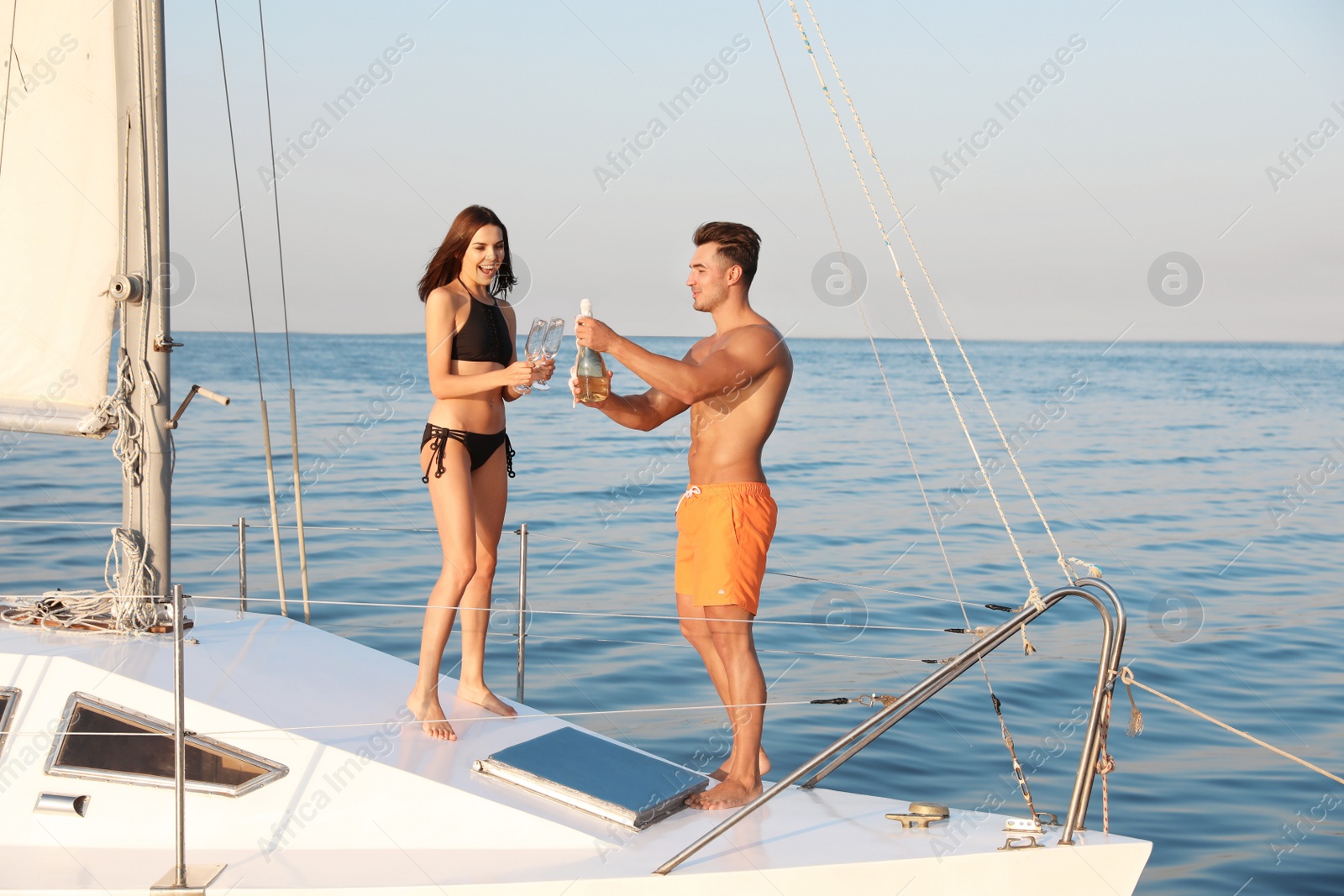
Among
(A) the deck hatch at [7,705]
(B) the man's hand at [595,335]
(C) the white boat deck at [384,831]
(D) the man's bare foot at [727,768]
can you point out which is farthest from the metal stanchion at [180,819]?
(D) the man's bare foot at [727,768]

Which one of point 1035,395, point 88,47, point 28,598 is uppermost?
point 1035,395

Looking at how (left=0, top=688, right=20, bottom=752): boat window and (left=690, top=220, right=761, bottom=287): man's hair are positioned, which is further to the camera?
(left=690, top=220, right=761, bottom=287): man's hair

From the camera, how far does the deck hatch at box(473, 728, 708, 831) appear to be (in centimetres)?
347

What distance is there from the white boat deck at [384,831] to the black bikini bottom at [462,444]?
2.85 ft

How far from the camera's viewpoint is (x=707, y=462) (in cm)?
399

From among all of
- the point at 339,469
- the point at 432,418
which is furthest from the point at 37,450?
the point at 432,418

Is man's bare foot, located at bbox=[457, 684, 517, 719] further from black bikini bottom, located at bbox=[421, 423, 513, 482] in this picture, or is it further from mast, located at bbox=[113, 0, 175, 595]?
mast, located at bbox=[113, 0, 175, 595]

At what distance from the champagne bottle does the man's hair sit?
57 centimetres

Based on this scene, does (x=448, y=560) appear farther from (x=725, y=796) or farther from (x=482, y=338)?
(x=725, y=796)

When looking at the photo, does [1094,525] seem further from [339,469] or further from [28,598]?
[28,598]

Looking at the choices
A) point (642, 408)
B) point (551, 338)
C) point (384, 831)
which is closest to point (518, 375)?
point (551, 338)

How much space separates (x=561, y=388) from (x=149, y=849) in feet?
104

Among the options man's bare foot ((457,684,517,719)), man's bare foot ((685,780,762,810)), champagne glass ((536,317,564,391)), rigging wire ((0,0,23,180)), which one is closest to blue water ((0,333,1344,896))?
man's bare foot ((457,684,517,719))

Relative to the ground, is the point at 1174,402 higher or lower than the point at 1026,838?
higher
